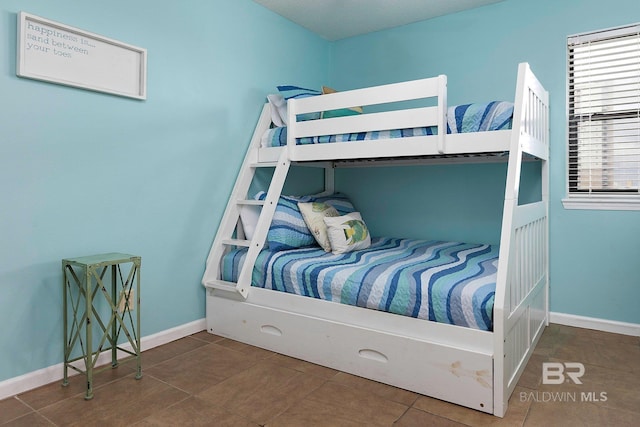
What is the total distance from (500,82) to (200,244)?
2.28 m

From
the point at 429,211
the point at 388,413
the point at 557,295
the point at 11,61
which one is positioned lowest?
the point at 388,413

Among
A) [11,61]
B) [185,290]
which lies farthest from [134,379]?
[11,61]

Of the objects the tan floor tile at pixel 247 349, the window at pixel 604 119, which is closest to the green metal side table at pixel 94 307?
the tan floor tile at pixel 247 349

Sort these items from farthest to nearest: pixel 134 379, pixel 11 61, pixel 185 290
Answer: pixel 185 290, pixel 134 379, pixel 11 61

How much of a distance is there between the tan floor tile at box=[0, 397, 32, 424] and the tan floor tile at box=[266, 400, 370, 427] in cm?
98

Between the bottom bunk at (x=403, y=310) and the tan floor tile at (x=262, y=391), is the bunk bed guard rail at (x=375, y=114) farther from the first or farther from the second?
the tan floor tile at (x=262, y=391)

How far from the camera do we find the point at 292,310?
225 cm

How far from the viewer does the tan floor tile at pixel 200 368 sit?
1.94 m

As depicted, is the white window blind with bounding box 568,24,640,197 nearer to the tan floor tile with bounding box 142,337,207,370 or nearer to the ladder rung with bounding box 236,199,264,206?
the ladder rung with bounding box 236,199,264,206

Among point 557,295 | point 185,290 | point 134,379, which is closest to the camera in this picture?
point 134,379

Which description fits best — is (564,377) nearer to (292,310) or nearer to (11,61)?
(292,310)

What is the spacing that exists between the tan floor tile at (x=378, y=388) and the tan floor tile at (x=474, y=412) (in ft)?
0.15

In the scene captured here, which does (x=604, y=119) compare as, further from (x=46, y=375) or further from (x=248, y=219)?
(x=46, y=375)

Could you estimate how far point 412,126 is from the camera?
85.4 inches
